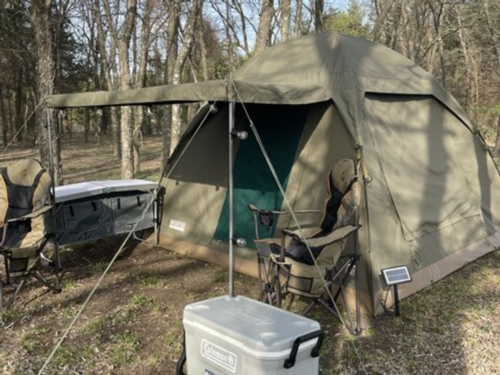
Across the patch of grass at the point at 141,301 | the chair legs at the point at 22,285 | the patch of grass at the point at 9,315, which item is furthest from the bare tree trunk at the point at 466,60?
the patch of grass at the point at 9,315

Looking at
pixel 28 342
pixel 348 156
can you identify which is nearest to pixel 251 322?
pixel 28 342

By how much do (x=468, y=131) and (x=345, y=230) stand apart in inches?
105

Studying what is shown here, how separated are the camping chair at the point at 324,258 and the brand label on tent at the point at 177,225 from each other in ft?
5.25

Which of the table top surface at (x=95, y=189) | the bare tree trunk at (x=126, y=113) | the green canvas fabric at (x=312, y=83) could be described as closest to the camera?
the green canvas fabric at (x=312, y=83)

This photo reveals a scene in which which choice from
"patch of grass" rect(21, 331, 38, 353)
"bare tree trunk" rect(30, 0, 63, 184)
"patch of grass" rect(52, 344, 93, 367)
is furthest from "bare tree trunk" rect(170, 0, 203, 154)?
"patch of grass" rect(52, 344, 93, 367)

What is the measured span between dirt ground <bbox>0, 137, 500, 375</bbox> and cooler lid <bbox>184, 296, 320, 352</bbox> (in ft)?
2.92

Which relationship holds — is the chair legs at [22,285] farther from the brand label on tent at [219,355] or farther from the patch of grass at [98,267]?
the brand label on tent at [219,355]

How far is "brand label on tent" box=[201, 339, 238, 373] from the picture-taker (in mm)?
2072

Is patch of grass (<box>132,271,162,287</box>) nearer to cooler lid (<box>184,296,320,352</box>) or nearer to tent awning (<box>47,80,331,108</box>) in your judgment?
tent awning (<box>47,80,331,108</box>)

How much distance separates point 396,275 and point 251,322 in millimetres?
1803

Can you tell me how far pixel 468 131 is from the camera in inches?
204

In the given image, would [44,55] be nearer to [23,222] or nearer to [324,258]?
[23,222]

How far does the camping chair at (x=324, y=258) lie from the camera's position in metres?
3.30

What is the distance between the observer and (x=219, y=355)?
2.13 m
